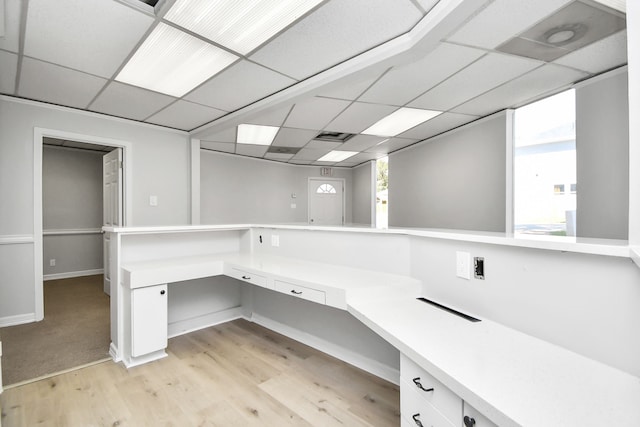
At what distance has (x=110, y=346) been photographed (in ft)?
8.36

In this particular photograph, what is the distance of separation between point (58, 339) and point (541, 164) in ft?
18.3

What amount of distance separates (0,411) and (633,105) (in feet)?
10.6

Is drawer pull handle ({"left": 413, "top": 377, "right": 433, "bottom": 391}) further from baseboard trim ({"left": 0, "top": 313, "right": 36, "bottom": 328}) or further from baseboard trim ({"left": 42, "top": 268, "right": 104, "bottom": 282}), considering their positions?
baseboard trim ({"left": 42, "top": 268, "right": 104, "bottom": 282})

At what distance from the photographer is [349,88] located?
9.59 feet

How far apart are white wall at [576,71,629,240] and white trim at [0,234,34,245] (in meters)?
5.67

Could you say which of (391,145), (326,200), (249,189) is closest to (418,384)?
(391,145)

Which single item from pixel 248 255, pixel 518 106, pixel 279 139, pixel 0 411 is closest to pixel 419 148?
pixel 518 106

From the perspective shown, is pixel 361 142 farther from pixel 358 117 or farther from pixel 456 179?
pixel 456 179

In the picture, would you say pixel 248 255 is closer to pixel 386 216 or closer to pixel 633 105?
pixel 633 105

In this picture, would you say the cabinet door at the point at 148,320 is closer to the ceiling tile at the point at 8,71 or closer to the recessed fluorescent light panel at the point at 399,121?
the ceiling tile at the point at 8,71

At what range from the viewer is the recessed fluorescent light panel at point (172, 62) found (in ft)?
7.25

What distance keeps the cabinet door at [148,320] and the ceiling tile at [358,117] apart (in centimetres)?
272

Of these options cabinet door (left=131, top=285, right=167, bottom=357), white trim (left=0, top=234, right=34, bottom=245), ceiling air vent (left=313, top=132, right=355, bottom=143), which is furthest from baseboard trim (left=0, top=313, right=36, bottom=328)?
ceiling air vent (left=313, top=132, right=355, bottom=143)

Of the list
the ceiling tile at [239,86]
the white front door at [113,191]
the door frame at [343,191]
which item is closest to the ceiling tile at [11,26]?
the ceiling tile at [239,86]
